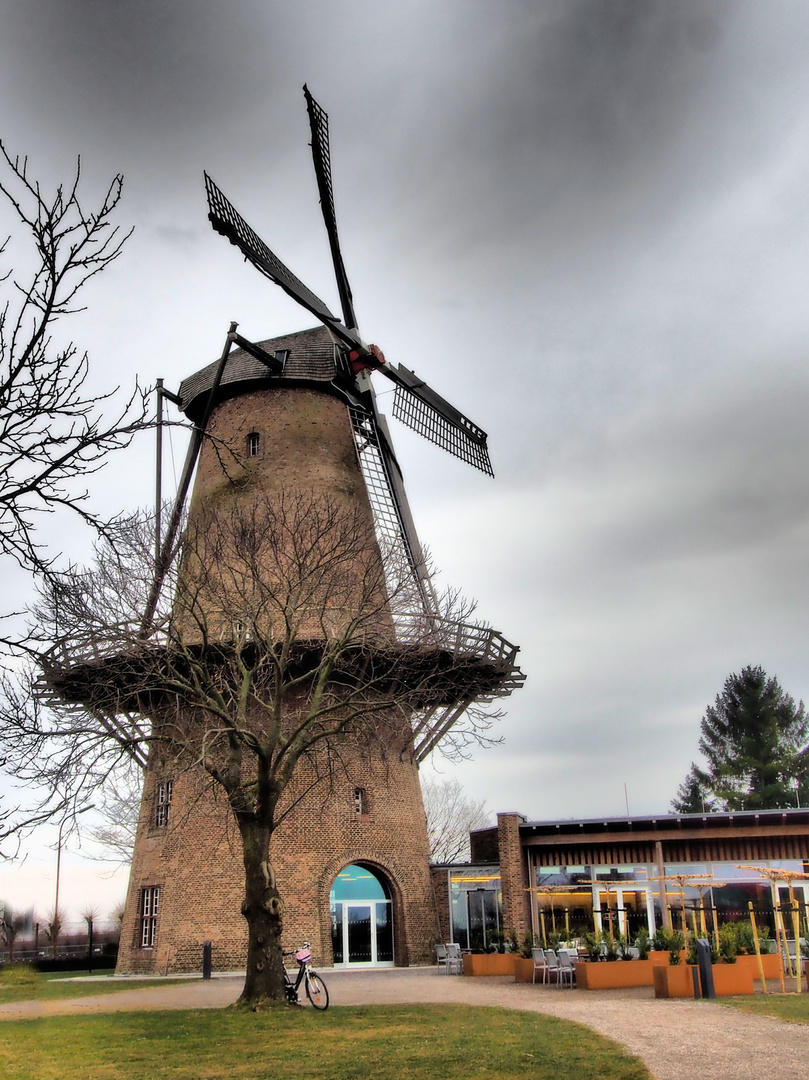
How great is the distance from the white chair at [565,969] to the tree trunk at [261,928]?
16.8 feet

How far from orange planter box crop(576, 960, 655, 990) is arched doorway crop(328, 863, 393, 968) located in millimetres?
5797

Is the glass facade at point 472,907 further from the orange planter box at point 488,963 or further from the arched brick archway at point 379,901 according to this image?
the orange planter box at point 488,963

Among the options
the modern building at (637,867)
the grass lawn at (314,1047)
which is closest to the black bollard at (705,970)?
the grass lawn at (314,1047)

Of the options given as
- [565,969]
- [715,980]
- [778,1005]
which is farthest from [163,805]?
[778,1005]

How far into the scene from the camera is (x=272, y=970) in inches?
474

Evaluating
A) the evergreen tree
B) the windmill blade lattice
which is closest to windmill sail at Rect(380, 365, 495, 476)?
the windmill blade lattice

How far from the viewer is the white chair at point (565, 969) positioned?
50.4 ft

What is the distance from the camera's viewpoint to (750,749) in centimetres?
4494

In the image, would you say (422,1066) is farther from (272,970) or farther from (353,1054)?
(272,970)

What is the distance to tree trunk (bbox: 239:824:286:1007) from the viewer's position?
12.0 m

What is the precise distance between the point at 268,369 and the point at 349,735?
821 centimetres

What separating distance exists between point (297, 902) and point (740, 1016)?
31.5 feet

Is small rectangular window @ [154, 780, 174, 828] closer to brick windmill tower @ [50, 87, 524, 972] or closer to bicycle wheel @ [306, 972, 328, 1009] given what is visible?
brick windmill tower @ [50, 87, 524, 972]

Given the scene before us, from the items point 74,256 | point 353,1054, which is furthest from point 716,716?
point 74,256
